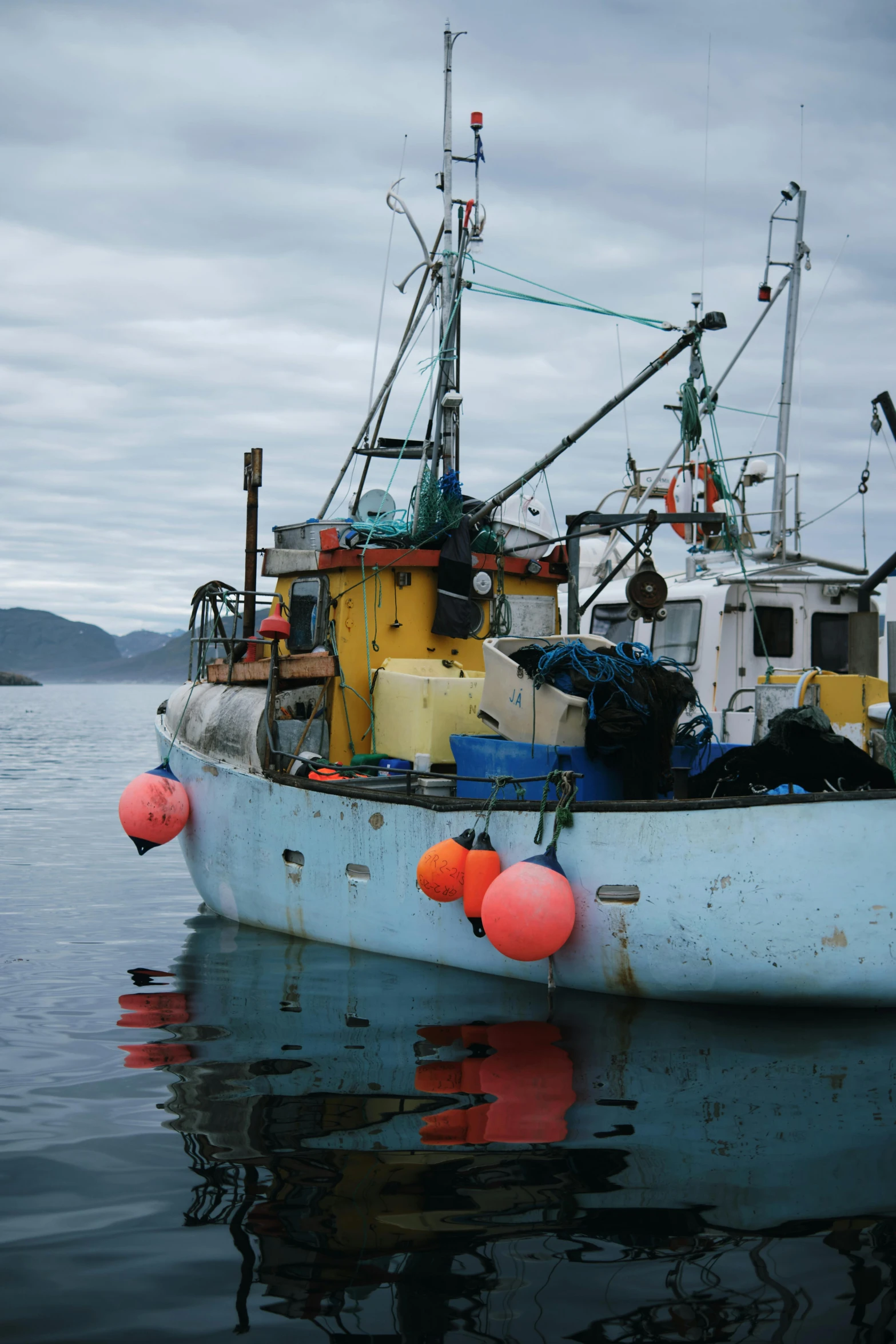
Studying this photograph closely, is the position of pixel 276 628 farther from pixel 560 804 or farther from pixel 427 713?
pixel 560 804

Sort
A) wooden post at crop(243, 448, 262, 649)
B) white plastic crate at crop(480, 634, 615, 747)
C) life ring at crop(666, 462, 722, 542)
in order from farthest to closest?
life ring at crop(666, 462, 722, 542), wooden post at crop(243, 448, 262, 649), white plastic crate at crop(480, 634, 615, 747)

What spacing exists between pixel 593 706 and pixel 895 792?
210 cm

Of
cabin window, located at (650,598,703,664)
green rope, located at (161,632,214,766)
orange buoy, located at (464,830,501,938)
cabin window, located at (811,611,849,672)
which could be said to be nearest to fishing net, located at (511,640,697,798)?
orange buoy, located at (464,830,501,938)

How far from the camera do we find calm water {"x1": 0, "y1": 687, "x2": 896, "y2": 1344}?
11.6 ft

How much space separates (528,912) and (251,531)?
6113mm

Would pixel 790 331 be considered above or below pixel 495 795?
above

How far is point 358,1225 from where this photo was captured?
3994 mm

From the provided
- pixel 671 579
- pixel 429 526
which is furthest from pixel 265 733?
pixel 671 579

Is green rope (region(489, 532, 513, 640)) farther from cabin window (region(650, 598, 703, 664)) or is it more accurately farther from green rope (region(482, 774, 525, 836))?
cabin window (region(650, 598, 703, 664))

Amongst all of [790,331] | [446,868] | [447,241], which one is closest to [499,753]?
[446,868]

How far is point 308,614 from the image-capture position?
1012 centimetres

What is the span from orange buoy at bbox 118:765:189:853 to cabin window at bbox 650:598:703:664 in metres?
5.90

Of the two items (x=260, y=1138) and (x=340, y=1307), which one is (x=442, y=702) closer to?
(x=260, y=1138)

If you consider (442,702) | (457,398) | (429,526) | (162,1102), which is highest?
(457,398)
